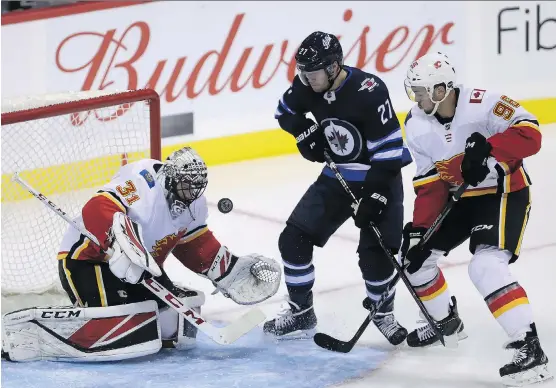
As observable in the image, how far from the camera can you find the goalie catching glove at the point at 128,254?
377cm

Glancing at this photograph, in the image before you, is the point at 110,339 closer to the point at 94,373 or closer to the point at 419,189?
the point at 94,373

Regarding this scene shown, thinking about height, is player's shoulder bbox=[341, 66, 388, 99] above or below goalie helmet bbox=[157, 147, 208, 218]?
above

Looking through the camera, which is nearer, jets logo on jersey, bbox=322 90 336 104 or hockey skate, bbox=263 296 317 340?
jets logo on jersey, bbox=322 90 336 104

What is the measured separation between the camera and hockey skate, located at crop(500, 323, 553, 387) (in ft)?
11.9

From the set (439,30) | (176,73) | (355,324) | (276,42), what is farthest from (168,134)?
(355,324)

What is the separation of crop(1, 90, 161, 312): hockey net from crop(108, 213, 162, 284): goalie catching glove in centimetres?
76

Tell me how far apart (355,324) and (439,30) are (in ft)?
8.28

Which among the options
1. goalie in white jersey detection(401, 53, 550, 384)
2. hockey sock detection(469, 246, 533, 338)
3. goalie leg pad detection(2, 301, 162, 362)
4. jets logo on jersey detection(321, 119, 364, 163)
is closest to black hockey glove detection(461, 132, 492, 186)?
goalie in white jersey detection(401, 53, 550, 384)

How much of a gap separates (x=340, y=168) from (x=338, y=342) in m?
0.56

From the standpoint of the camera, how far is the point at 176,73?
6.34m

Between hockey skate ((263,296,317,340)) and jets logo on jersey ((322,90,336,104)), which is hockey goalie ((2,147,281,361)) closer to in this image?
hockey skate ((263,296,317,340))

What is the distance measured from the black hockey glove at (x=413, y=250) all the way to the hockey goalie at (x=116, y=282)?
656 mm

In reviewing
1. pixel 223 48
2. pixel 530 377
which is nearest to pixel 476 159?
pixel 530 377

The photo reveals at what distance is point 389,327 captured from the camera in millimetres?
4145
